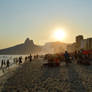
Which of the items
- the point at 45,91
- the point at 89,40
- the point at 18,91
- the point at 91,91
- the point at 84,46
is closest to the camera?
the point at 91,91

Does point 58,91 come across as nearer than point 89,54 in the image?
Yes

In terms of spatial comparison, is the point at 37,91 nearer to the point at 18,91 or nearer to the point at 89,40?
the point at 18,91

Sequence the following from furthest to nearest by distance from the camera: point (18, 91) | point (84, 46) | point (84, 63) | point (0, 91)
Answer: point (84, 46) < point (84, 63) < point (0, 91) < point (18, 91)

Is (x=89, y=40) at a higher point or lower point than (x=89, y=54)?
higher

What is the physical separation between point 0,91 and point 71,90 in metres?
5.08

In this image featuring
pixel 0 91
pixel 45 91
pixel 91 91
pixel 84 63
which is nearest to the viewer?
pixel 91 91

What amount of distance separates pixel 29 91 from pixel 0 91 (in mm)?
2407

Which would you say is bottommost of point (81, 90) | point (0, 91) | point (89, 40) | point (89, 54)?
point (0, 91)

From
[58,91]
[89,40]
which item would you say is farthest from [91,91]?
[89,40]

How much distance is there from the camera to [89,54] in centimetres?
2362

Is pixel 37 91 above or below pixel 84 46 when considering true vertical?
below

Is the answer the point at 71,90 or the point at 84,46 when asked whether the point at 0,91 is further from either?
the point at 84,46

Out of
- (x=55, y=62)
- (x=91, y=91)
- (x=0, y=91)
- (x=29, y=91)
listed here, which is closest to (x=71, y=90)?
(x=91, y=91)

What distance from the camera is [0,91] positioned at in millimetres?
8430
